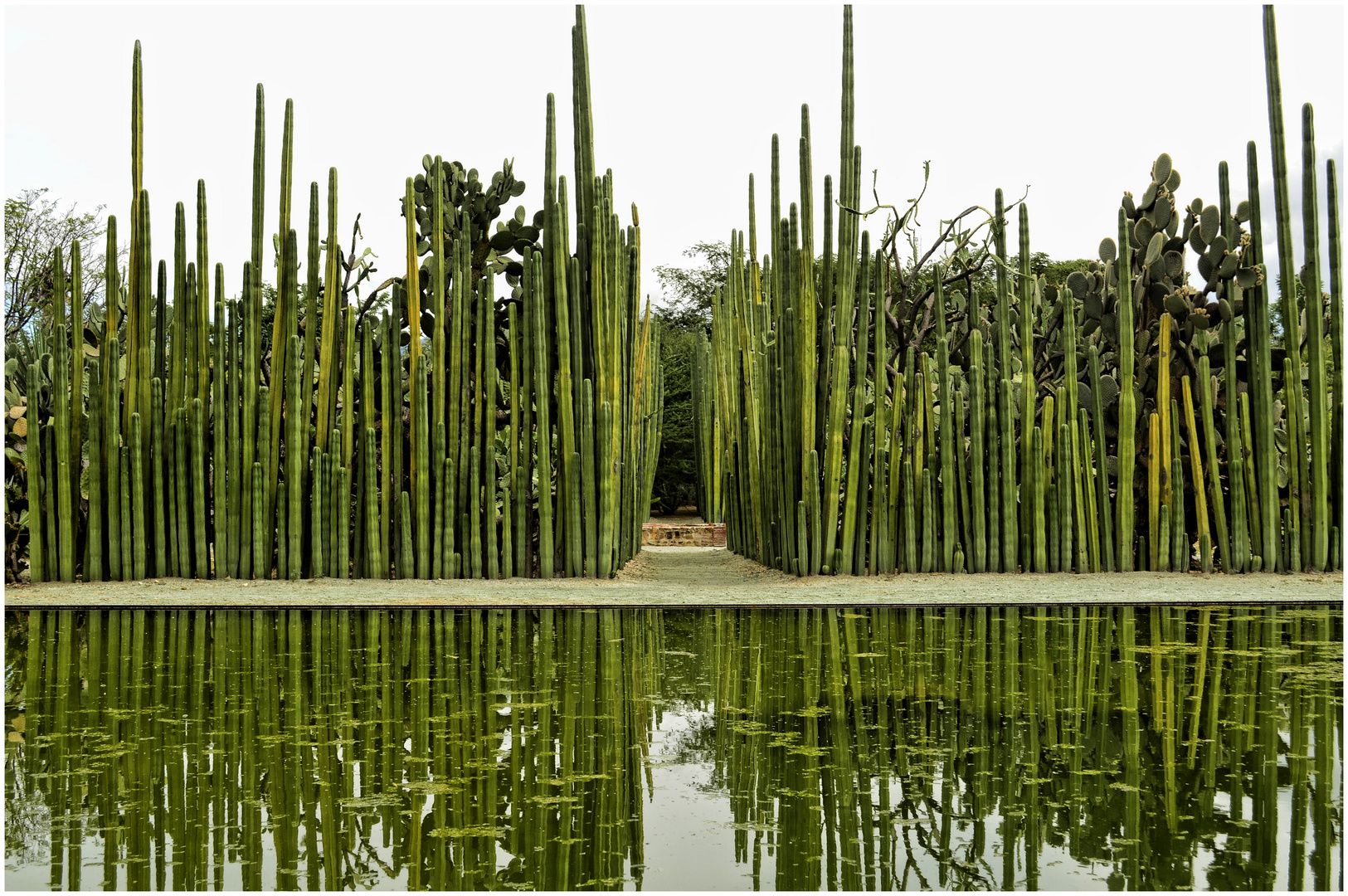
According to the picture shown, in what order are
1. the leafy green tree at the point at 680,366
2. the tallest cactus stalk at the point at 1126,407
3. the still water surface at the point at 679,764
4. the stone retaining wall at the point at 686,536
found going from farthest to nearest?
the leafy green tree at the point at 680,366 < the stone retaining wall at the point at 686,536 < the tallest cactus stalk at the point at 1126,407 < the still water surface at the point at 679,764

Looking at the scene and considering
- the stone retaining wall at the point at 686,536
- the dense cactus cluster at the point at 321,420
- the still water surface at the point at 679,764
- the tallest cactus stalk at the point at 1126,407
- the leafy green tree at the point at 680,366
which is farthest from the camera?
the leafy green tree at the point at 680,366

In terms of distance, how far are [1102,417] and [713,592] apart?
299cm

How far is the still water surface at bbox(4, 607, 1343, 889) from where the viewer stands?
6.66ft

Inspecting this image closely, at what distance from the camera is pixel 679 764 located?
2.71m

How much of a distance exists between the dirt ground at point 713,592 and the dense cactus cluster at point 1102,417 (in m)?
0.27

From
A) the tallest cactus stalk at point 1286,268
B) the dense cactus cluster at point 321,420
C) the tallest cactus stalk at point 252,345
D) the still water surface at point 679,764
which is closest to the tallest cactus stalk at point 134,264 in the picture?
the dense cactus cluster at point 321,420

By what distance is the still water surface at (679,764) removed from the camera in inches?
80.0

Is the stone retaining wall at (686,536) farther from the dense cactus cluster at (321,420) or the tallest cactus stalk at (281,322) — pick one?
the tallest cactus stalk at (281,322)

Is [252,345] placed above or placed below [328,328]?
below

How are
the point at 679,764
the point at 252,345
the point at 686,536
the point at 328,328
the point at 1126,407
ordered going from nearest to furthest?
the point at 679,764, the point at 252,345, the point at 328,328, the point at 1126,407, the point at 686,536

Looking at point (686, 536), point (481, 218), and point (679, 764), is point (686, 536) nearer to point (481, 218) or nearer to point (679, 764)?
point (481, 218)

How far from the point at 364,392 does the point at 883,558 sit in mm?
3571

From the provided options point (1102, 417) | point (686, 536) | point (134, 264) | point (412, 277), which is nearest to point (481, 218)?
point (412, 277)

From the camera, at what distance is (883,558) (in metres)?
7.46
